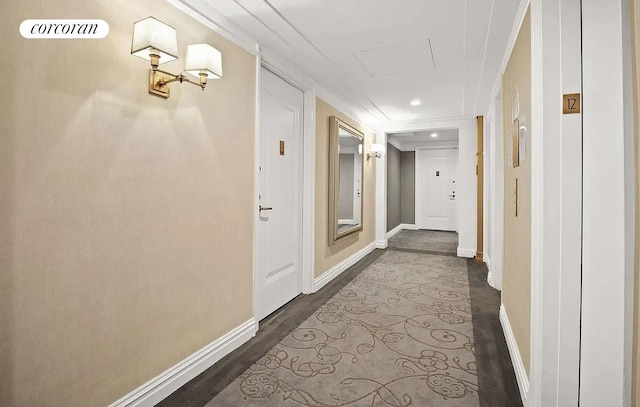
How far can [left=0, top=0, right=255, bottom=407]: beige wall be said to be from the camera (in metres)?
1.24

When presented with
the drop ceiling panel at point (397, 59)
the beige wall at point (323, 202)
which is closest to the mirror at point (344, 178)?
the beige wall at point (323, 202)

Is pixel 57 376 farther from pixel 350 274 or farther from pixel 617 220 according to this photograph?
pixel 350 274

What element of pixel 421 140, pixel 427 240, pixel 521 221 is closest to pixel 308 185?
pixel 521 221

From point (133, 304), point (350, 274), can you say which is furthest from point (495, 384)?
point (350, 274)

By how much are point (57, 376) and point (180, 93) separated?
152 cm

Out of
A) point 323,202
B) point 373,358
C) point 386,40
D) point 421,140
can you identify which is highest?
point 421,140

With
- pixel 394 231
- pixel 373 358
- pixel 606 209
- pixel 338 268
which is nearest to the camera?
pixel 606 209

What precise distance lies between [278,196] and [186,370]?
1653 mm

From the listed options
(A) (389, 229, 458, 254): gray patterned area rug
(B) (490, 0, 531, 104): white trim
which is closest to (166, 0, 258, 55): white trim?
(B) (490, 0, 531, 104): white trim

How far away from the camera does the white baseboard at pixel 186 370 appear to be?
1701 mm

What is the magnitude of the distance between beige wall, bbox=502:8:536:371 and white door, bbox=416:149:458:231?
246 inches

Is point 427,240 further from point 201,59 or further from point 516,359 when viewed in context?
point 201,59

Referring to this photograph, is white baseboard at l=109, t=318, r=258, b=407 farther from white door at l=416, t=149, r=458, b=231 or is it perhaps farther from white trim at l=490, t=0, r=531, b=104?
white door at l=416, t=149, r=458, b=231

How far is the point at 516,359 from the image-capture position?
2.07 m
